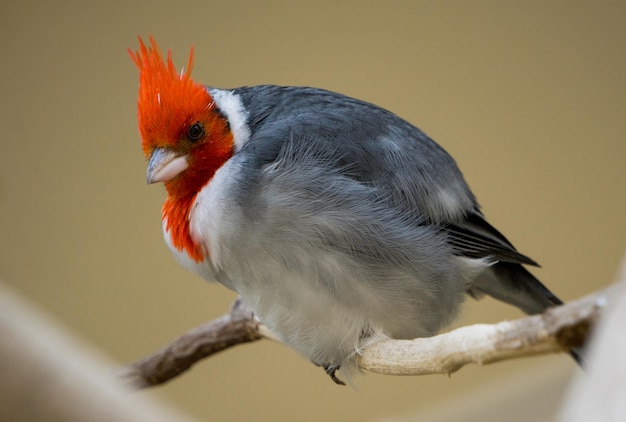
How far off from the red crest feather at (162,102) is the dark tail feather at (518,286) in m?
0.91

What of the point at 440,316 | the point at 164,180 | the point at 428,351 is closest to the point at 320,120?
the point at 164,180

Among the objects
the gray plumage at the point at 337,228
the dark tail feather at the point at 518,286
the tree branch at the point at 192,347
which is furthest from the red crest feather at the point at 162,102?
the dark tail feather at the point at 518,286

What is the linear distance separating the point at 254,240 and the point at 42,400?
3.19 ft

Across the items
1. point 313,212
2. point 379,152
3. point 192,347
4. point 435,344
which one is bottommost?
point 192,347

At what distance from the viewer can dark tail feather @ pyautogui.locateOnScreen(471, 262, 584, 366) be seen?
209 centimetres

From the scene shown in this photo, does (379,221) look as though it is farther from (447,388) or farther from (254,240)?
(447,388)

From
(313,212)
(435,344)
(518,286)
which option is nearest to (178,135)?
(313,212)

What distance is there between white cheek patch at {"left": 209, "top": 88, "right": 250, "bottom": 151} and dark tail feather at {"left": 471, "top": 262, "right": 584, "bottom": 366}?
76cm

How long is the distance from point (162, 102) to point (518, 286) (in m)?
1.08

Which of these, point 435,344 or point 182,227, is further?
point 182,227

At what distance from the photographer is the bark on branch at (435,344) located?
101cm

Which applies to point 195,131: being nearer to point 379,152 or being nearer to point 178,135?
point 178,135

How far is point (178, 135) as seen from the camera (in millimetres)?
1857

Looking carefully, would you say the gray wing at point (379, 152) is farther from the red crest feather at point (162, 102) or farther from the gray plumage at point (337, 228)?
the red crest feather at point (162, 102)
